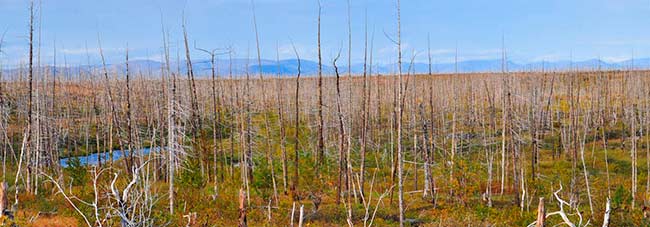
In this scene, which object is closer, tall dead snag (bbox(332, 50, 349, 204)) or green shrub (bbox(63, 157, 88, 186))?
tall dead snag (bbox(332, 50, 349, 204))

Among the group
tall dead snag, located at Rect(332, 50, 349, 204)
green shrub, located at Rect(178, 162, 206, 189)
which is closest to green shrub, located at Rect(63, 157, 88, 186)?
green shrub, located at Rect(178, 162, 206, 189)

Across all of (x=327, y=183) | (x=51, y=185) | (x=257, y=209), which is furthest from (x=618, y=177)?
(x=51, y=185)

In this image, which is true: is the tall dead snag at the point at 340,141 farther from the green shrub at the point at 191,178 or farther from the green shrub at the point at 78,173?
the green shrub at the point at 78,173

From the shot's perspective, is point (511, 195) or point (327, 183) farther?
point (511, 195)

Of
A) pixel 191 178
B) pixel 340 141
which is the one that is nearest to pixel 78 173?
pixel 191 178

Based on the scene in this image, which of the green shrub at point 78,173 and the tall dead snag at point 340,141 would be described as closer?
the tall dead snag at point 340,141

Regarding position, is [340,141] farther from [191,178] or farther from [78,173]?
[78,173]

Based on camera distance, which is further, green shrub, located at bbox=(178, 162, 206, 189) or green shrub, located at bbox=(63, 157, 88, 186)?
green shrub, located at bbox=(63, 157, 88, 186)

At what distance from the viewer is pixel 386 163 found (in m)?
27.0

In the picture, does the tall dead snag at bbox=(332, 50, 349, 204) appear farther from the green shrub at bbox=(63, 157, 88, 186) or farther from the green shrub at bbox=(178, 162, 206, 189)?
the green shrub at bbox=(63, 157, 88, 186)

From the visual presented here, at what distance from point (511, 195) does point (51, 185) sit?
650 inches

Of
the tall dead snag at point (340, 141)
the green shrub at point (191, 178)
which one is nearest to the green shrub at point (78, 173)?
the green shrub at point (191, 178)

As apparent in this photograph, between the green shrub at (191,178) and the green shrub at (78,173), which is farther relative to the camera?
the green shrub at (78,173)

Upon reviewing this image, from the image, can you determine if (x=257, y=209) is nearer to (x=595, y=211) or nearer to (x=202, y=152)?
(x=202, y=152)
